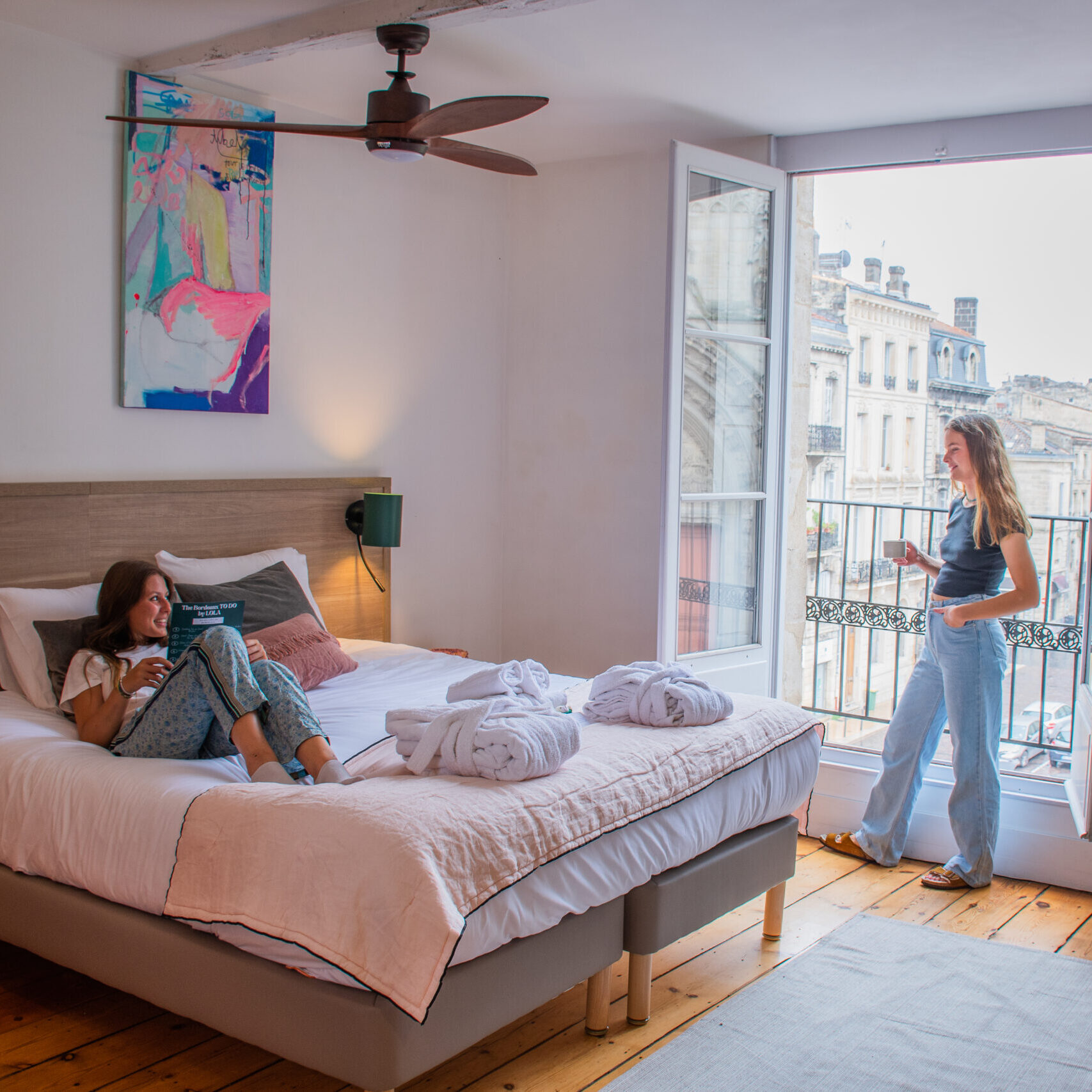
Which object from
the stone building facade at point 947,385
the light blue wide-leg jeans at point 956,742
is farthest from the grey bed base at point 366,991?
the stone building facade at point 947,385

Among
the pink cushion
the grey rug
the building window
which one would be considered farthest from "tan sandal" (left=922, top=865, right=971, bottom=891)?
the building window

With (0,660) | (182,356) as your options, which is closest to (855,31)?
(182,356)

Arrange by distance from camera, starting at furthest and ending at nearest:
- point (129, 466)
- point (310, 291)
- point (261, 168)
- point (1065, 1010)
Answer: point (310, 291) < point (261, 168) < point (129, 466) < point (1065, 1010)

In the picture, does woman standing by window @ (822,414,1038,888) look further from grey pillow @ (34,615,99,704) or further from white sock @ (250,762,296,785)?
grey pillow @ (34,615,99,704)

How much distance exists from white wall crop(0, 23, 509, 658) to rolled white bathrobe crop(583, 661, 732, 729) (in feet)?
5.45

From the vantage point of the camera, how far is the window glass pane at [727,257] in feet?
12.8

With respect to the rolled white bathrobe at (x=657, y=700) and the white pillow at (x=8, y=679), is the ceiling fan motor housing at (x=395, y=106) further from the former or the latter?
the white pillow at (x=8, y=679)

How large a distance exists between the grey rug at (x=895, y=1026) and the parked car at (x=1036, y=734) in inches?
80.9

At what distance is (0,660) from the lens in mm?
2920

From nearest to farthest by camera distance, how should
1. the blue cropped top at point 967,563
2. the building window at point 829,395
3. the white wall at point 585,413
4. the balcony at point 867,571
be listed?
1. the blue cropped top at point 967,563
2. the white wall at point 585,413
3. the balcony at point 867,571
4. the building window at point 829,395

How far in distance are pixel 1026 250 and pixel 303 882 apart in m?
6.31

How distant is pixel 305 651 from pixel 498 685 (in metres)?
0.91

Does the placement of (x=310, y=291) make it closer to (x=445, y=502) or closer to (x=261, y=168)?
(x=261, y=168)

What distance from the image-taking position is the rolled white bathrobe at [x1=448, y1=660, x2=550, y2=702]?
2.62 m
